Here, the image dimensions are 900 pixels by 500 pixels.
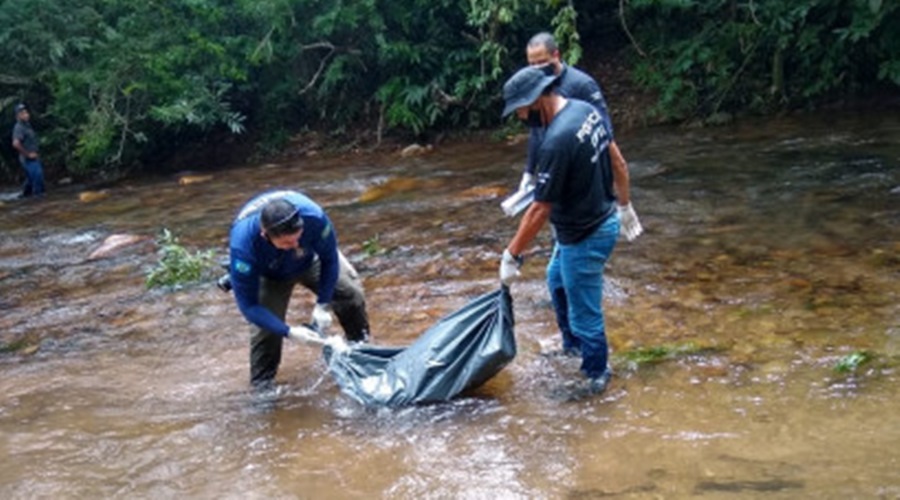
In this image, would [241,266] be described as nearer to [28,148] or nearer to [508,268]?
[508,268]

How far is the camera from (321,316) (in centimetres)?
476

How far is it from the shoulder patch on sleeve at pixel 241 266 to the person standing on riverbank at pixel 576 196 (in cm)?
122

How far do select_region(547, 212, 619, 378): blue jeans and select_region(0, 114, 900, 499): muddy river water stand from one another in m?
0.24

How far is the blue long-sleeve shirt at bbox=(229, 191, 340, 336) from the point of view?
432 cm

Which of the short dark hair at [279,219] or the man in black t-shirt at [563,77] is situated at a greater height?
the man in black t-shirt at [563,77]

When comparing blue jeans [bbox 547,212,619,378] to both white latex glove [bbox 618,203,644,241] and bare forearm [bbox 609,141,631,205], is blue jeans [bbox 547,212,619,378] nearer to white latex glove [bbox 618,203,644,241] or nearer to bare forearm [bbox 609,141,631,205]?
bare forearm [bbox 609,141,631,205]

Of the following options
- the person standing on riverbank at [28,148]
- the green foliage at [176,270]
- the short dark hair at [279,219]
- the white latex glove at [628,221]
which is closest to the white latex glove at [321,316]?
the short dark hair at [279,219]

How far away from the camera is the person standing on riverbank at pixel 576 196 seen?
3918mm

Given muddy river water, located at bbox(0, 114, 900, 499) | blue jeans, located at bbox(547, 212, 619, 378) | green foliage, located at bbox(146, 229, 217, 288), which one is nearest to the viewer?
muddy river water, located at bbox(0, 114, 900, 499)

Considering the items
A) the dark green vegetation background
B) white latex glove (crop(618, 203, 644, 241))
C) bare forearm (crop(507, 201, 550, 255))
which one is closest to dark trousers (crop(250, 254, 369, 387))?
bare forearm (crop(507, 201, 550, 255))

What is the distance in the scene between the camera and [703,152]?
1048 cm

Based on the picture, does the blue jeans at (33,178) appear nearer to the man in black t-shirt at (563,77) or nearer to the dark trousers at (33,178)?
the dark trousers at (33,178)

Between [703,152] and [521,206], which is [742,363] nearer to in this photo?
[521,206]

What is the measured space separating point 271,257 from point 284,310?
1.61 ft
